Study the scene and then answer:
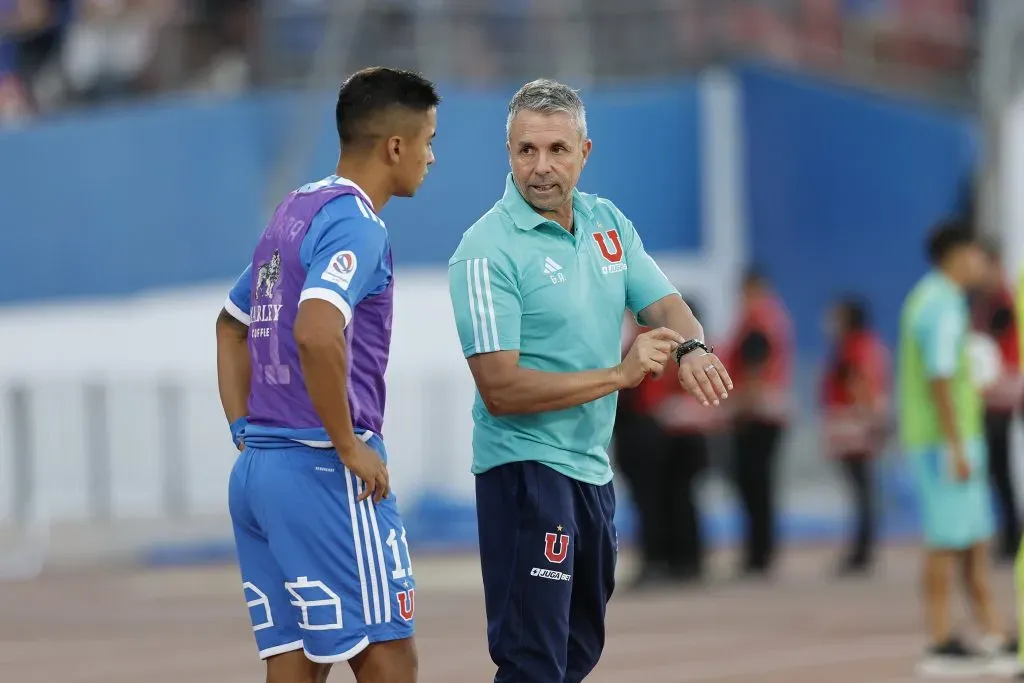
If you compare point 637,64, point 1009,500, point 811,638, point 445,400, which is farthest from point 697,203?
point 811,638

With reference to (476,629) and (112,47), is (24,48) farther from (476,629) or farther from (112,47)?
(476,629)

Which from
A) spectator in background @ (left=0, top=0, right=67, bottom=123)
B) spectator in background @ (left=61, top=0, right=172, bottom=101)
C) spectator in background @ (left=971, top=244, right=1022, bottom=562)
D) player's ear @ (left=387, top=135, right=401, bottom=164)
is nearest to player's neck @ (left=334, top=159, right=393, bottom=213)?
player's ear @ (left=387, top=135, right=401, bottom=164)

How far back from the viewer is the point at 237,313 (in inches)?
248

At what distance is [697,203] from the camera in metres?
23.2

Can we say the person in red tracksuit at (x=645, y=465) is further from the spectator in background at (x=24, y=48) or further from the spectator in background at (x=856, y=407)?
the spectator in background at (x=24, y=48)

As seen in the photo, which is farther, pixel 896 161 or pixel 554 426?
pixel 896 161

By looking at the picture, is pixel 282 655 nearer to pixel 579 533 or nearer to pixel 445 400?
pixel 579 533

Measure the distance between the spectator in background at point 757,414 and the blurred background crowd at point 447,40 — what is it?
6374 mm

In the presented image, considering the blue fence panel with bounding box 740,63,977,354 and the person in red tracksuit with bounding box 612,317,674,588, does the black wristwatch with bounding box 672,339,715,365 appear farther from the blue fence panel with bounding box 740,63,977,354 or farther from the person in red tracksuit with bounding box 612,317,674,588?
the blue fence panel with bounding box 740,63,977,354

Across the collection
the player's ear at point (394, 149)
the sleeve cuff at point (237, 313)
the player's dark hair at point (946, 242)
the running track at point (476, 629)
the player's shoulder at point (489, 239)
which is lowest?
the running track at point (476, 629)

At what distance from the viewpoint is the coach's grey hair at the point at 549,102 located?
19.5ft

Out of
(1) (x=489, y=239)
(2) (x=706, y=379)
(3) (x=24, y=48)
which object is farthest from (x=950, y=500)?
(3) (x=24, y=48)

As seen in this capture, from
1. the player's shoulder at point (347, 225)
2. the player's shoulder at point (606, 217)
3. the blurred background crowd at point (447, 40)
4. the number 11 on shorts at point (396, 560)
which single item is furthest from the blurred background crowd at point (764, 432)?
the player's shoulder at point (347, 225)

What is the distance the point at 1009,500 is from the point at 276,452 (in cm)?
1072
